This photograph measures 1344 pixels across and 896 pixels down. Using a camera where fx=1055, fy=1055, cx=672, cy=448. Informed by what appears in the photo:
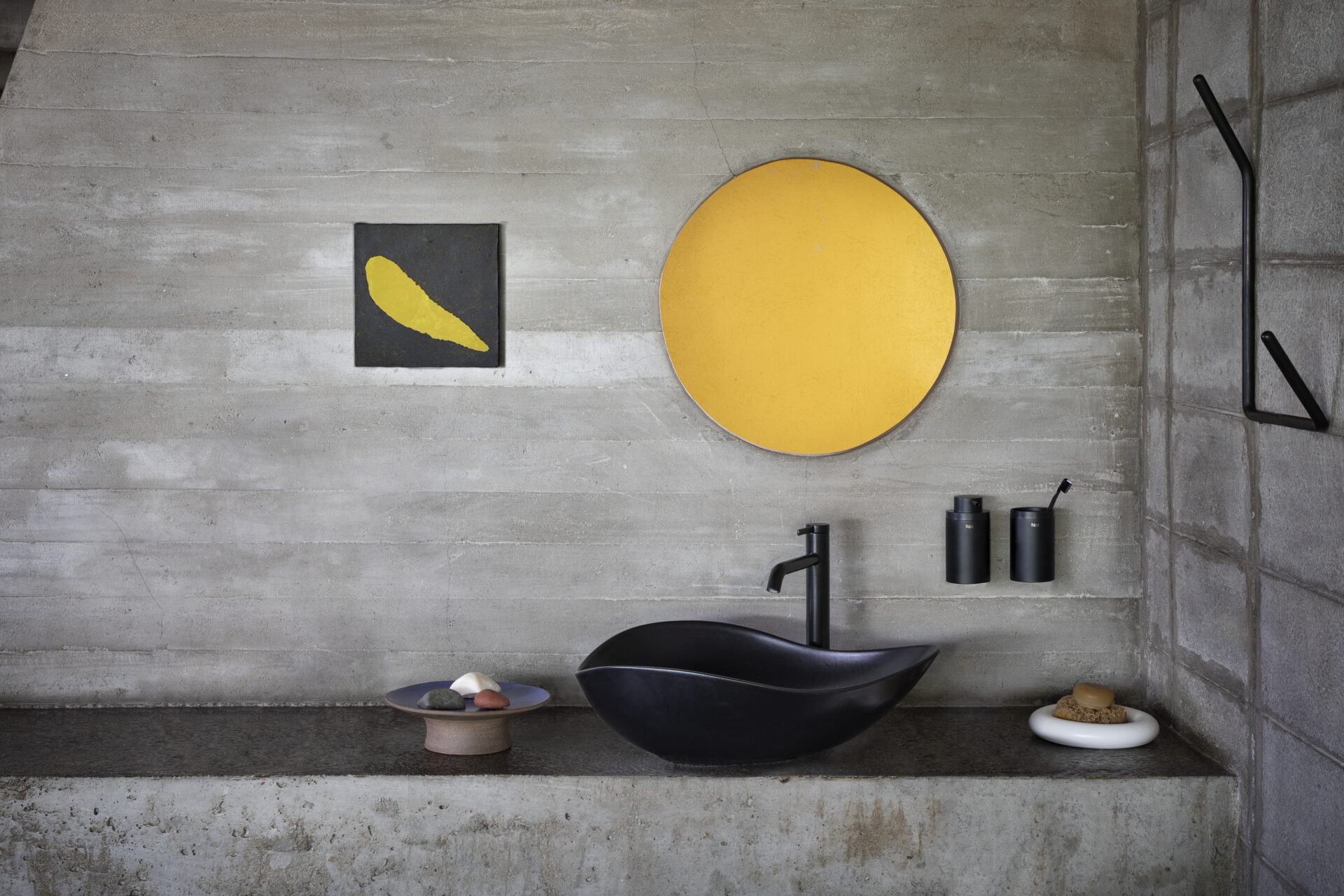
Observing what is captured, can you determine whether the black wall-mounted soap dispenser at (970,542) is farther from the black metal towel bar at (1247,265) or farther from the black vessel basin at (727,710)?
the black metal towel bar at (1247,265)

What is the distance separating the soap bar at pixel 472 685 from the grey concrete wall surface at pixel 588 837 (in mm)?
204

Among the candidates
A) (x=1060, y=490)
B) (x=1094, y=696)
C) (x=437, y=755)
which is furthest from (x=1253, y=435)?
(x=437, y=755)

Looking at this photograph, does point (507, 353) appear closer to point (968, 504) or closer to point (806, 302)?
point (806, 302)

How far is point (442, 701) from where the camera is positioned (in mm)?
1990

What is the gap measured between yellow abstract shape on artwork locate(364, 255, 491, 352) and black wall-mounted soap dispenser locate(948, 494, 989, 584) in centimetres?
106

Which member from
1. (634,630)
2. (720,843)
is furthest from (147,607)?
(720,843)

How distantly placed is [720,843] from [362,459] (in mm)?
1071

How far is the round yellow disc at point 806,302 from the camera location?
220 cm

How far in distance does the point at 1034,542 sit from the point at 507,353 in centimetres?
117

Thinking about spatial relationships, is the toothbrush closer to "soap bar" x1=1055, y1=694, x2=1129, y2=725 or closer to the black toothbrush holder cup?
the black toothbrush holder cup

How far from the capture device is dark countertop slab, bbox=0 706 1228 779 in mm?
1889

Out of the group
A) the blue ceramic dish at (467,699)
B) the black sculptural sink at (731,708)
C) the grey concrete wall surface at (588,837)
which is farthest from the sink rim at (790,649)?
the grey concrete wall surface at (588,837)

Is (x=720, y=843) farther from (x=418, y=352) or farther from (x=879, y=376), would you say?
(x=418, y=352)

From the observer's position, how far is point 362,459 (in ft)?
7.35
